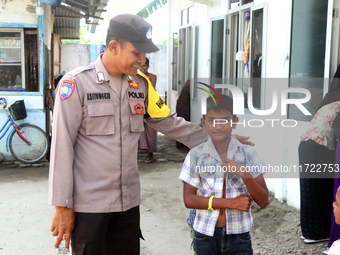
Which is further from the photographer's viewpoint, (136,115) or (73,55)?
(73,55)

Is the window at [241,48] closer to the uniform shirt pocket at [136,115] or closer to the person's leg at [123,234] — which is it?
the uniform shirt pocket at [136,115]

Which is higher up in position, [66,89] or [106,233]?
[66,89]

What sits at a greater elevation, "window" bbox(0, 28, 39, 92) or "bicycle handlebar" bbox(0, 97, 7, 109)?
"window" bbox(0, 28, 39, 92)

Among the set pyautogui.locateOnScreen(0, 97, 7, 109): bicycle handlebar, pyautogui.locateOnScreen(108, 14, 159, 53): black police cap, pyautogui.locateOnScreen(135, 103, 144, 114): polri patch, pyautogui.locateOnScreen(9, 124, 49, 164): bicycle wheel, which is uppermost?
pyautogui.locateOnScreen(108, 14, 159, 53): black police cap

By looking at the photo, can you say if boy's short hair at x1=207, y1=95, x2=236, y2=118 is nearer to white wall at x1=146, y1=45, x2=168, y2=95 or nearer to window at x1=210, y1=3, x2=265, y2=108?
window at x1=210, y1=3, x2=265, y2=108

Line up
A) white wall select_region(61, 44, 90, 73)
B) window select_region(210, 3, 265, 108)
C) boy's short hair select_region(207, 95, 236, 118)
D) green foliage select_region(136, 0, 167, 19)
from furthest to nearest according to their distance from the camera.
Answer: white wall select_region(61, 44, 90, 73)
green foliage select_region(136, 0, 167, 19)
window select_region(210, 3, 265, 108)
boy's short hair select_region(207, 95, 236, 118)

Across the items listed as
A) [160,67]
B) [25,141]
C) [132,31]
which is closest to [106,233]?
[132,31]

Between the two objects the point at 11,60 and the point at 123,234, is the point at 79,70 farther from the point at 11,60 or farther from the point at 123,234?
the point at 11,60

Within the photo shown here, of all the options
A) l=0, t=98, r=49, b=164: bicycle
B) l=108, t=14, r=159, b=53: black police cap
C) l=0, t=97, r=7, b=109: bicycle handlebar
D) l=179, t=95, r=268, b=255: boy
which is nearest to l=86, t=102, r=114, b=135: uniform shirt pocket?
l=108, t=14, r=159, b=53: black police cap

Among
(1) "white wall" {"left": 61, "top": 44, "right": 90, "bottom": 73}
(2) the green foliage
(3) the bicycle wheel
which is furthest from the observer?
(1) "white wall" {"left": 61, "top": 44, "right": 90, "bottom": 73}

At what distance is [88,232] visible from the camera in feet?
6.22

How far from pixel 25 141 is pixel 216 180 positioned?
504 cm

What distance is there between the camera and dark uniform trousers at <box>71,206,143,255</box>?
190 cm

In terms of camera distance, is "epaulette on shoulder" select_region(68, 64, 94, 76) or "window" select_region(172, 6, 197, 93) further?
"window" select_region(172, 6, 197, 93)
